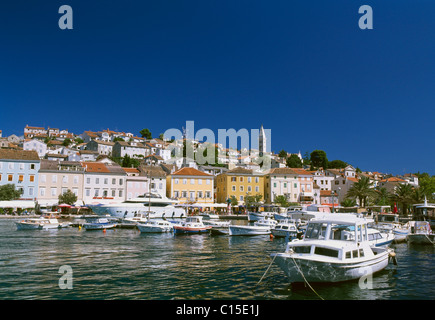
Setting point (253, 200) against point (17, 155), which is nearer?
point (17, 155)

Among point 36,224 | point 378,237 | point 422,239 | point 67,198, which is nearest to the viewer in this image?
point 378,237

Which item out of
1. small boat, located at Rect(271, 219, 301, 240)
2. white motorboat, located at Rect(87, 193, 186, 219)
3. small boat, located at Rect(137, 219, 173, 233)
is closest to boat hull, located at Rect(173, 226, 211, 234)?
small boat, located at Rect(137, 219, 173, 233)

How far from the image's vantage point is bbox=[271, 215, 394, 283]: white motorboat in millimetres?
15398

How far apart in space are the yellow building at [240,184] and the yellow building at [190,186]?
4.63m

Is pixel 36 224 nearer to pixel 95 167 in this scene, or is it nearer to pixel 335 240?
pixel 95 167

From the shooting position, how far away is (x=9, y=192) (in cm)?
6431

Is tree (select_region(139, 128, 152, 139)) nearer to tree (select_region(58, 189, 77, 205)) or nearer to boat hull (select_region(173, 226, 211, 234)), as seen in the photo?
tree (select_region(58, 189, 77, 205))

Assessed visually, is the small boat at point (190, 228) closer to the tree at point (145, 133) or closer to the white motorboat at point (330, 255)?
the white motorboat at point (330, 255)

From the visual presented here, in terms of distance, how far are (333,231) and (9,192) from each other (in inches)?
2576

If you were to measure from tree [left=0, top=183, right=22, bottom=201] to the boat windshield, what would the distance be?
64221 mm

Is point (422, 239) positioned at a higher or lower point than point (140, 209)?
lower

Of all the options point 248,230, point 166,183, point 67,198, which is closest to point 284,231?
point 248,230
